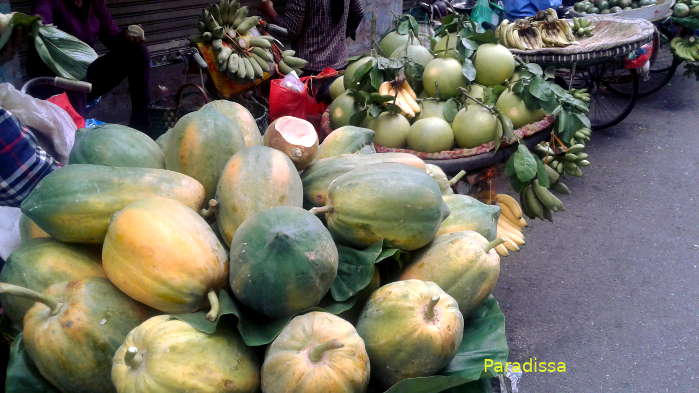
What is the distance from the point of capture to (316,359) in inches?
40.3

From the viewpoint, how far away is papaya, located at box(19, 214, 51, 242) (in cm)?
134

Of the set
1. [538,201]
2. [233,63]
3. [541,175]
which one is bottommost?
[538,201]

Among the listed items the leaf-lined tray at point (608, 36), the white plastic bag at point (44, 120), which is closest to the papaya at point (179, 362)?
the white plastic bag at point (44, 120)

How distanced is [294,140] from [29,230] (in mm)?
683

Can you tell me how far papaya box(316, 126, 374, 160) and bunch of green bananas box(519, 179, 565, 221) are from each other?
2.03m

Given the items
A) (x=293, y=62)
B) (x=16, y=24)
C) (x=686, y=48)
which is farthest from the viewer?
(x=686, y=48)

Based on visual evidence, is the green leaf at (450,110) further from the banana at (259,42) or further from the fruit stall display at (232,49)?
the banana at (259,42)

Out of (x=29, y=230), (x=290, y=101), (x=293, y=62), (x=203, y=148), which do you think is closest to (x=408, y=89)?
(x=290, y=101)

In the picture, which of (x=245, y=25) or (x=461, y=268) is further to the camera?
(x=245, y=25)

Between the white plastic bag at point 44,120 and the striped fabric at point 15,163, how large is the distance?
42 cm

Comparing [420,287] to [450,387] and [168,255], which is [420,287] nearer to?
[450,387]

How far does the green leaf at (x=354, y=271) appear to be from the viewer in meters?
1.22

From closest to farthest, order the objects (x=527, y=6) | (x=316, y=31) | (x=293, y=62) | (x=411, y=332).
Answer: (x=411, y=332), (x=293, y=62), (x=316, y=31), (x=527, y=6)

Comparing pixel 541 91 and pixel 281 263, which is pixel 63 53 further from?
pixel 541 91
